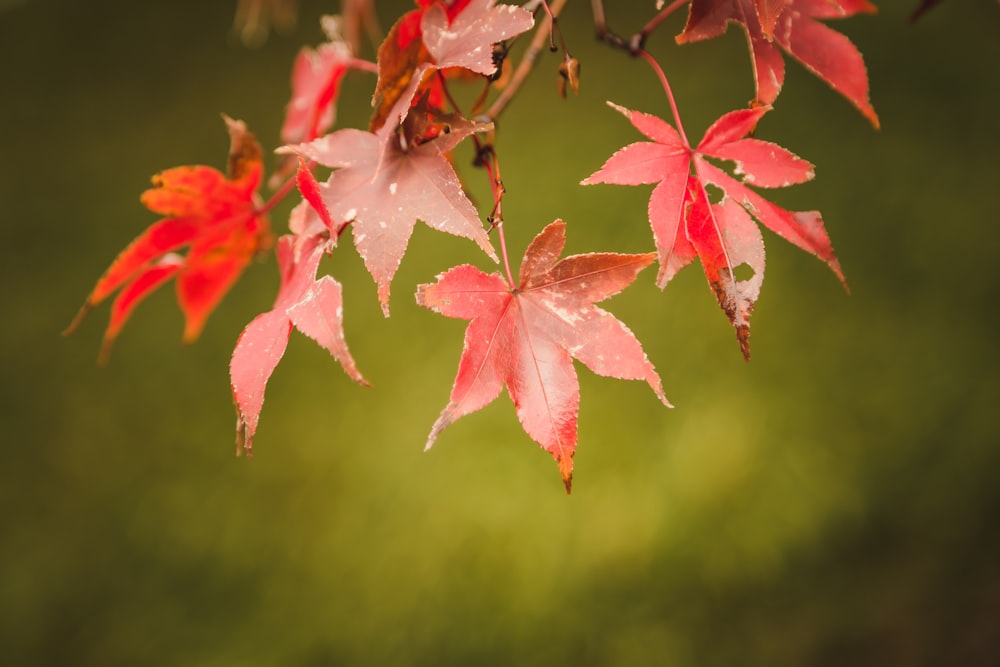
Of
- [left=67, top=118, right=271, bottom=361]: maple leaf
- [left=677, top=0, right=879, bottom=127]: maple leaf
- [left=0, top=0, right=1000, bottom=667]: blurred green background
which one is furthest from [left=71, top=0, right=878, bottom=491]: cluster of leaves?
[left=0, top=0, right=1000, bottom=667]: blurred green background

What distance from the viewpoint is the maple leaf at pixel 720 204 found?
11.8 inches

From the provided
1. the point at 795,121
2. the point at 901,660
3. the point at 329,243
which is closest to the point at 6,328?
the point at 329,243

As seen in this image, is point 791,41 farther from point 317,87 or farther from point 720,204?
point 317,87

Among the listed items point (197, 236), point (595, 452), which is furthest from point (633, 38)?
point (595, 452)

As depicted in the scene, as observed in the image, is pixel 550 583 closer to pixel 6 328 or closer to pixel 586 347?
pixel 586 347

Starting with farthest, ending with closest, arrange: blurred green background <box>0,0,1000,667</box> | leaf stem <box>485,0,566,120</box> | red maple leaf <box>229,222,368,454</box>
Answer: blurred green background <box>0,0,1000,667</box>
leaf stem <box>485,0,566,120</box>
red maple leaf <box>229,222,368,454</box>

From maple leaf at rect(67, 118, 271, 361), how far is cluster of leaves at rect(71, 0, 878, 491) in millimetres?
144

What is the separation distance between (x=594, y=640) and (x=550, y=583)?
0.14 m

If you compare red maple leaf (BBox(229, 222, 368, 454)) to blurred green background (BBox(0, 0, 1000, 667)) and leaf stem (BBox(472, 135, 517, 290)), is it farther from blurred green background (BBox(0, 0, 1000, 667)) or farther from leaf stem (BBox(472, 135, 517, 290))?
blurred green background (BBox(0, 0, 1000, 667))

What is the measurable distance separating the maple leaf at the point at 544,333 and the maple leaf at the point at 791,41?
115 mm

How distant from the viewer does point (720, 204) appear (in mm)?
315

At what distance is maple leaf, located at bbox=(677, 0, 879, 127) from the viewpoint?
32 cm

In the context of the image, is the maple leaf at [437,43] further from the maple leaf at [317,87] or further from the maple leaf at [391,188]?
the maple leaf at [317,87]

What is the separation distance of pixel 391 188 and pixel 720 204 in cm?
16
